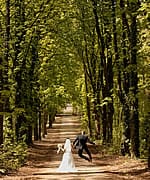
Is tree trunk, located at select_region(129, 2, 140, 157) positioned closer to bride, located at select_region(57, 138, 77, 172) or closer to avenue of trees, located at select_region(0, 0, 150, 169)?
avenue of trees, located at select_region(0, 0, 150, 169)

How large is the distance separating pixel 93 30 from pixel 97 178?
21298 mm

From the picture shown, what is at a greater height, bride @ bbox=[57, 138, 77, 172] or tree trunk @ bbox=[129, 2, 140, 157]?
tree trunk @ bbox=[129, 2, 140, 157]

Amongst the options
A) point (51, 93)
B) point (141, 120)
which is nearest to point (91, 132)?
point (51, 93)

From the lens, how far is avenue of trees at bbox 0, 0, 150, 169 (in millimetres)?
22891

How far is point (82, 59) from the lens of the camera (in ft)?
148

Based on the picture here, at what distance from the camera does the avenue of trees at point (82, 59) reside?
22.9m

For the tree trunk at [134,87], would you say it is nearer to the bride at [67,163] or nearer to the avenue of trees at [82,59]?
the avenue of trees at [82,59]

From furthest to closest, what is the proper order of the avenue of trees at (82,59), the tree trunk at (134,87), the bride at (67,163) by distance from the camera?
the bride at (67,163) < the avenue of trees at (82,59) < the tree trunk at (134,87)

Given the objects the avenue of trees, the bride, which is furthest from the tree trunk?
the bride

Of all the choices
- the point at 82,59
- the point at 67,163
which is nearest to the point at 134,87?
the point at 67,163

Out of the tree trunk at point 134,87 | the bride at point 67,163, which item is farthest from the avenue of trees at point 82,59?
the bride at point 67,163

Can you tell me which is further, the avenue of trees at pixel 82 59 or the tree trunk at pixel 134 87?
the avenue of trees at pixel 82 59

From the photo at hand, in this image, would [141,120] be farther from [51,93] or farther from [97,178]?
[51,93]

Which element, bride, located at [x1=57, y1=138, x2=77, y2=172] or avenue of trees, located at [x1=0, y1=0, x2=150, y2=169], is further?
bride, located at [x1=57, y1=138, x2=77, y2=172]
